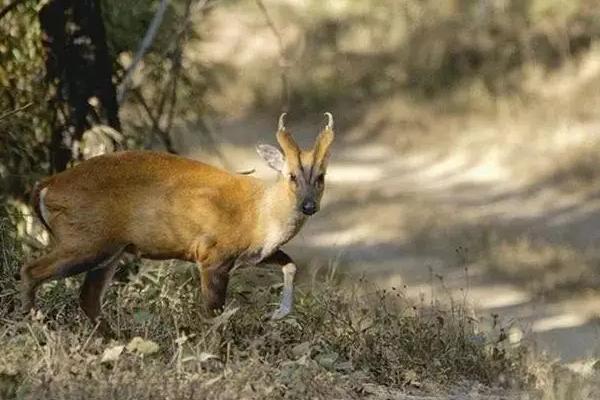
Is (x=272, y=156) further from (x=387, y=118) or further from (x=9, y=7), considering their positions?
(x=387, y=118)

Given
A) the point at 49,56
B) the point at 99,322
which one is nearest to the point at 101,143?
the point at 49,56

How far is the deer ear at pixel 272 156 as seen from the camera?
26.9 ft

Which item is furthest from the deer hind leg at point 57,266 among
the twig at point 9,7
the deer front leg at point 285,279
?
the twig at point 9,7

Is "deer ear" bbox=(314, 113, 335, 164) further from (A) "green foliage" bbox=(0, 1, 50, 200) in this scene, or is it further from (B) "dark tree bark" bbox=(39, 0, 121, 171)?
(A) "green foliage" bbox=(0, 1, 50, 200)

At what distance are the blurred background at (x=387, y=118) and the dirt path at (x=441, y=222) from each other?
0.11ft

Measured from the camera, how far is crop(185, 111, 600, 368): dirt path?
1521 cm

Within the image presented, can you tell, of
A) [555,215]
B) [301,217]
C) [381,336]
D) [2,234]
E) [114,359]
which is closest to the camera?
[114,359]

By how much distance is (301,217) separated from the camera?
807 cm

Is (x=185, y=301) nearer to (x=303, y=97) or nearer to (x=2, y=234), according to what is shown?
(x=2, y=234)

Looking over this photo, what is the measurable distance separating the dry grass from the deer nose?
55 centimetres

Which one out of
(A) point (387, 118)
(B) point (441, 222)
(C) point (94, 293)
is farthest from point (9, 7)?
(A) point (387, 118)

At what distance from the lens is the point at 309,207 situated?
7867 mm

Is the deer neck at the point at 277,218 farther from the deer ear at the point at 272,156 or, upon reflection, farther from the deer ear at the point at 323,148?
the deer ear at the point at 323,148

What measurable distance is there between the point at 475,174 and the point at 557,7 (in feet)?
14.8
